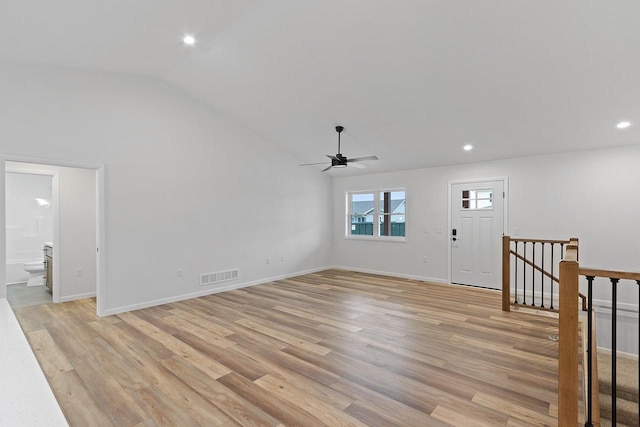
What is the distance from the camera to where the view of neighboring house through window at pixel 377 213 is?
721 cm

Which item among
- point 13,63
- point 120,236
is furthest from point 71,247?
point 13,63

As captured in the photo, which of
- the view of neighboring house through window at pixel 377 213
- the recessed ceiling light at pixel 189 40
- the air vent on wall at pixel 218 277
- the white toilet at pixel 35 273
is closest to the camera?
the recessed ceiling light at pixel 189 40

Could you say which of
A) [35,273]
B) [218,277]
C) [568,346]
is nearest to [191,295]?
[218,277]

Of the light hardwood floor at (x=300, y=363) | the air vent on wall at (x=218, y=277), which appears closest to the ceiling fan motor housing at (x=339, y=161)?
the light hardwood floor at (x=300, y=363)

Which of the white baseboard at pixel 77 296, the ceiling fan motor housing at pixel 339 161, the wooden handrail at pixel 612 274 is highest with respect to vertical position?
the ceiling fan motor housing at pixel 339 161

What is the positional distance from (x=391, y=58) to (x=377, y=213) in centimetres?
426

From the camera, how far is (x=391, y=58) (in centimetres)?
365

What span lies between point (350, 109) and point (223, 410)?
4219 millimetres

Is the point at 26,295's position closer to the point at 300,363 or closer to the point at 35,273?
the point at 35,273

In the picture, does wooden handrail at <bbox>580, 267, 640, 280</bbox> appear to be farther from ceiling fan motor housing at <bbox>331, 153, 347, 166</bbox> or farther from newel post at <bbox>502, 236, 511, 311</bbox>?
ceiling fan motor housing at <bbox>331, 153, 347, 166</bbox>

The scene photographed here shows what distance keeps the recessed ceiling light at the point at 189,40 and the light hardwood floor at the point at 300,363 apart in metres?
A: 3.45

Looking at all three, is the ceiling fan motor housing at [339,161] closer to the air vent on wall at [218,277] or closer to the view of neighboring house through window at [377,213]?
the view of neighboring house through window at [377,213]

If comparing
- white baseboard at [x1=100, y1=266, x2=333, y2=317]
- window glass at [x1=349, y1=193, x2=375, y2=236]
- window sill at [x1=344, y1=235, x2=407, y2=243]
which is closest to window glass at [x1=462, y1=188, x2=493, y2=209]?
window sill at [x1=344, y1=235, x2=407, y2=243]

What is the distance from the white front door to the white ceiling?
97 cm
